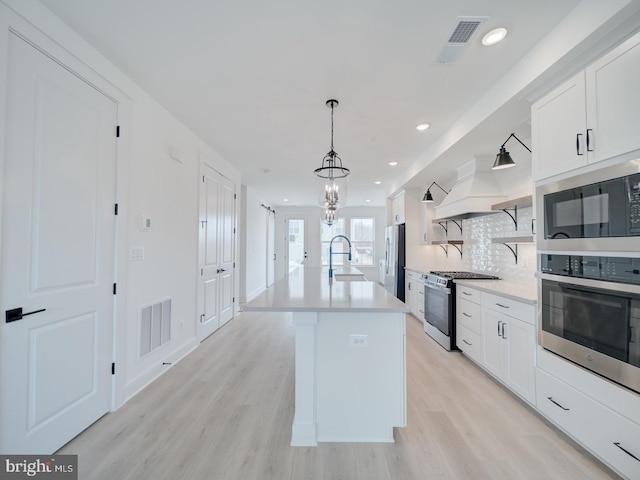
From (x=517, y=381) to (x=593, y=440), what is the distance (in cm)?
69

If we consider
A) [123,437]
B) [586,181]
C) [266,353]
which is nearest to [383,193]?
[266,353]

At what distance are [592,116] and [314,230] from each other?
7894 mm

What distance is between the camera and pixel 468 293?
320cm

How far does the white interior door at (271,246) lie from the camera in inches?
339

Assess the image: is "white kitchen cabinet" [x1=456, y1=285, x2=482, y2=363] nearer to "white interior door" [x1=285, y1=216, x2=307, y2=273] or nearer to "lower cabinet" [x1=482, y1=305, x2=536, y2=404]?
"lower cabinet" [x1=482, y1=305, x2=536, y2=404]

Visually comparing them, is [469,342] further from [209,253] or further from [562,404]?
[209,253]

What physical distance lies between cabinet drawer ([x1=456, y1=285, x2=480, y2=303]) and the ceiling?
160 cm

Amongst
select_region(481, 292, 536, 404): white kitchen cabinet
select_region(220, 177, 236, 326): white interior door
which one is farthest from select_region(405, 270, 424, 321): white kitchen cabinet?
select_region(220, 177, 236, 326): white interior door

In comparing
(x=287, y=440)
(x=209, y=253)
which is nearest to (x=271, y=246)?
(x=209, y=253)

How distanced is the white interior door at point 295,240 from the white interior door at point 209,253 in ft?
16.9

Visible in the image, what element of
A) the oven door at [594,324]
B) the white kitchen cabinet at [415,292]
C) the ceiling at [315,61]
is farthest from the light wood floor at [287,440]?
the ceiling at [315,61]

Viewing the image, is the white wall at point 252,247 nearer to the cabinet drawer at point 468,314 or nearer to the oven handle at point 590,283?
the cabinet drawer at point 468,314

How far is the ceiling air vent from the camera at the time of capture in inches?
68.0

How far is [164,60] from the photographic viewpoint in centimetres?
214
